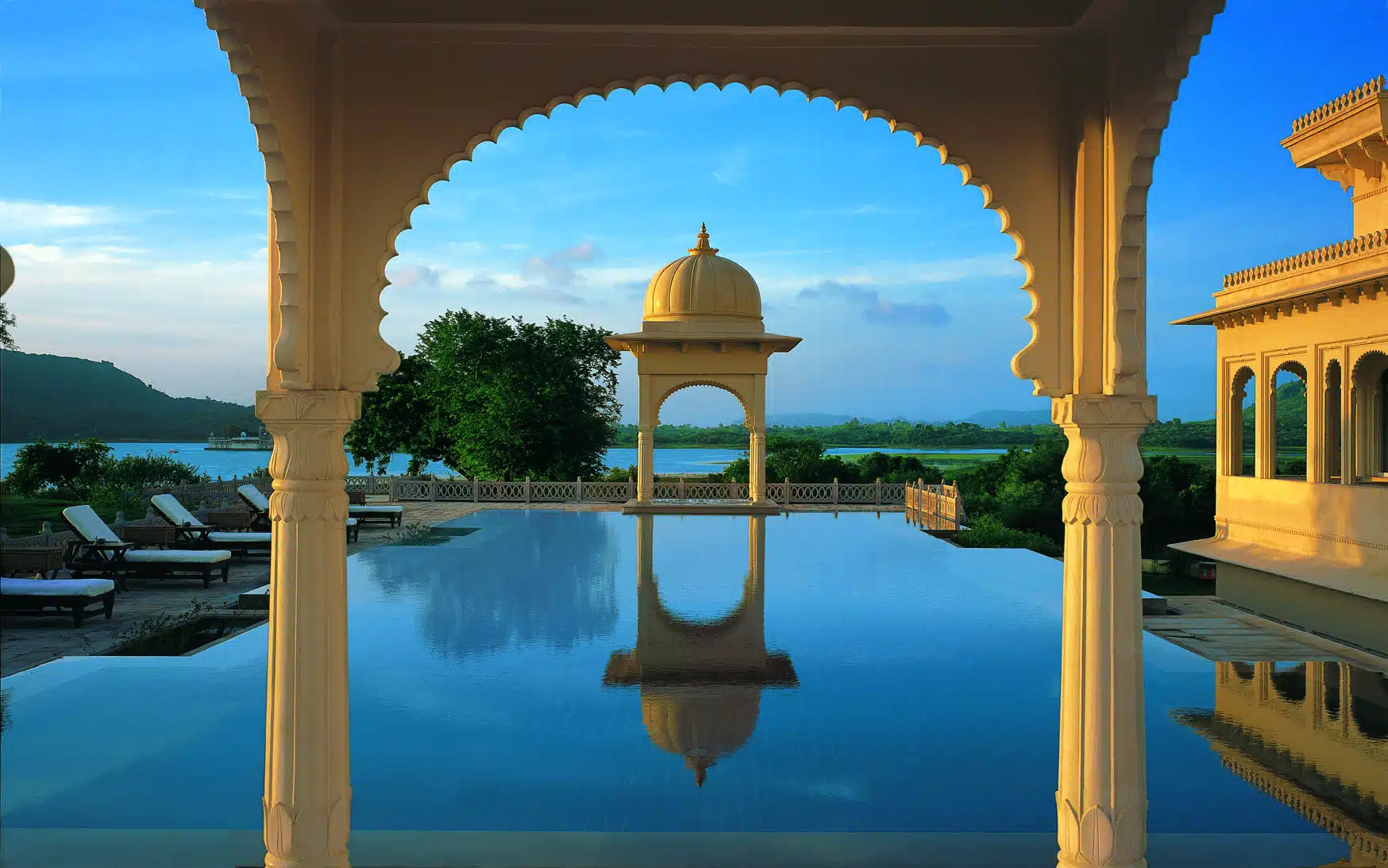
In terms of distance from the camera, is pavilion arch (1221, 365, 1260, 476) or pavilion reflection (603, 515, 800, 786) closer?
pavilion reflection (603, 515, 800, 786)

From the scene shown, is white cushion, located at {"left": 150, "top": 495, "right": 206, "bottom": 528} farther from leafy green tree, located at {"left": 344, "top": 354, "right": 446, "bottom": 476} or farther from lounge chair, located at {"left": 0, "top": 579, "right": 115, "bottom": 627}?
leafy green tree, located at {"left": 344, "top": 354, "right": 446, "bottom": 476}

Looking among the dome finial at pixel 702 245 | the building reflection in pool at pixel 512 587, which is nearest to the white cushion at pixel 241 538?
the building reflection in pool at pixel 512 587

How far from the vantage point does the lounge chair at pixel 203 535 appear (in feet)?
45.1

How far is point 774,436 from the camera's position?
34.2 m

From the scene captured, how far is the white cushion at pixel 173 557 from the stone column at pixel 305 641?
923cm

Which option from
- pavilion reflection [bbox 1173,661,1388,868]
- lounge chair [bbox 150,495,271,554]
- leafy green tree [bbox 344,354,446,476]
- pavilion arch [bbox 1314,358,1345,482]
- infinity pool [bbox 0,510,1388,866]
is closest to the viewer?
infinity pool [bbox 0,510,1388,866]

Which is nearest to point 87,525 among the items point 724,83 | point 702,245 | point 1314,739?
point 724,83

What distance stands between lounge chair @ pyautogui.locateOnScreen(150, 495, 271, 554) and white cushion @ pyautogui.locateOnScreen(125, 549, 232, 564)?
1801 mm

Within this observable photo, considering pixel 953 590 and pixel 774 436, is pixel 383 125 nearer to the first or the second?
pixel 953 590

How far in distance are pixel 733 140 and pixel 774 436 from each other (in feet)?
56.8

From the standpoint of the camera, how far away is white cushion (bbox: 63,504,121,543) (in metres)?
11.4

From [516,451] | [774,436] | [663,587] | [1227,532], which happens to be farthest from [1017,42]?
[774,436]

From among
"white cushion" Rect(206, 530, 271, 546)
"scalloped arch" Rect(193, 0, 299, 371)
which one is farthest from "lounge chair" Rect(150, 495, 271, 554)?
"scalloped arch" Rect(193, 0, 299, 371)

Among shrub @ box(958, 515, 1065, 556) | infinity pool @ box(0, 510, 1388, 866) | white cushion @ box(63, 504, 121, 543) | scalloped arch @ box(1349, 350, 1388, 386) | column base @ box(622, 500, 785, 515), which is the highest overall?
scalloped arch @ box(1349, 350, 1388, 386)
